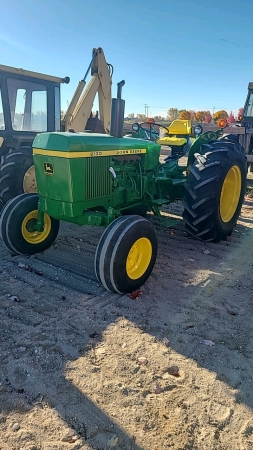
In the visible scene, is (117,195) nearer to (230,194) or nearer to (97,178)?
(97,178)

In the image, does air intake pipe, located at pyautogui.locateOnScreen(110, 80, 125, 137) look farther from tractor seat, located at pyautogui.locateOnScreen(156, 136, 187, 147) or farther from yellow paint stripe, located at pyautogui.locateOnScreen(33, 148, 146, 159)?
tractor seat, located at pyautogui.locateOnScreen(156, 136, 187, 147)

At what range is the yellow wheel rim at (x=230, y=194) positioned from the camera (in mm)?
5762

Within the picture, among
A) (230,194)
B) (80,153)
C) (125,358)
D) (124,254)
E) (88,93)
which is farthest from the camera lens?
(88,93)

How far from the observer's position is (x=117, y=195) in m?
4.70

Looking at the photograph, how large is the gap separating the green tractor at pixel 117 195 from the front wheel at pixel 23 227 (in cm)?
1

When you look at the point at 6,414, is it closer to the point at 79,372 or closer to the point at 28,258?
the point at 79,372

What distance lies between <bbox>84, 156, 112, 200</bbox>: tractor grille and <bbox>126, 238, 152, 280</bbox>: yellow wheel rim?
31.3 inches

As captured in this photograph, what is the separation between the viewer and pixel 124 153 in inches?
180

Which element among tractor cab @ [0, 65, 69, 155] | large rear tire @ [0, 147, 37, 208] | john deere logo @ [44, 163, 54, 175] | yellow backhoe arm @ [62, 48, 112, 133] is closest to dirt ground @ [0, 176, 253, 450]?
john deere logo @ [44, 163, 54, 175]

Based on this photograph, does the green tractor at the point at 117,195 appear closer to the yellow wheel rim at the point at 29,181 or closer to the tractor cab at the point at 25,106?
the yellow wheel rim at the point at 29,181

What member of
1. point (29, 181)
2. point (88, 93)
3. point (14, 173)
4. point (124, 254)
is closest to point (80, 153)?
point (124, 254)

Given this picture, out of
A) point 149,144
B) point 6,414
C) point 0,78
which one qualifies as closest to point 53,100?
point 0,78

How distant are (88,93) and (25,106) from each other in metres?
1.50

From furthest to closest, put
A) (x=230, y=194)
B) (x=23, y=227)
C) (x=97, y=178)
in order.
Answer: (x=230, y=194), (x=23, y=227), (x=97, y=178)
